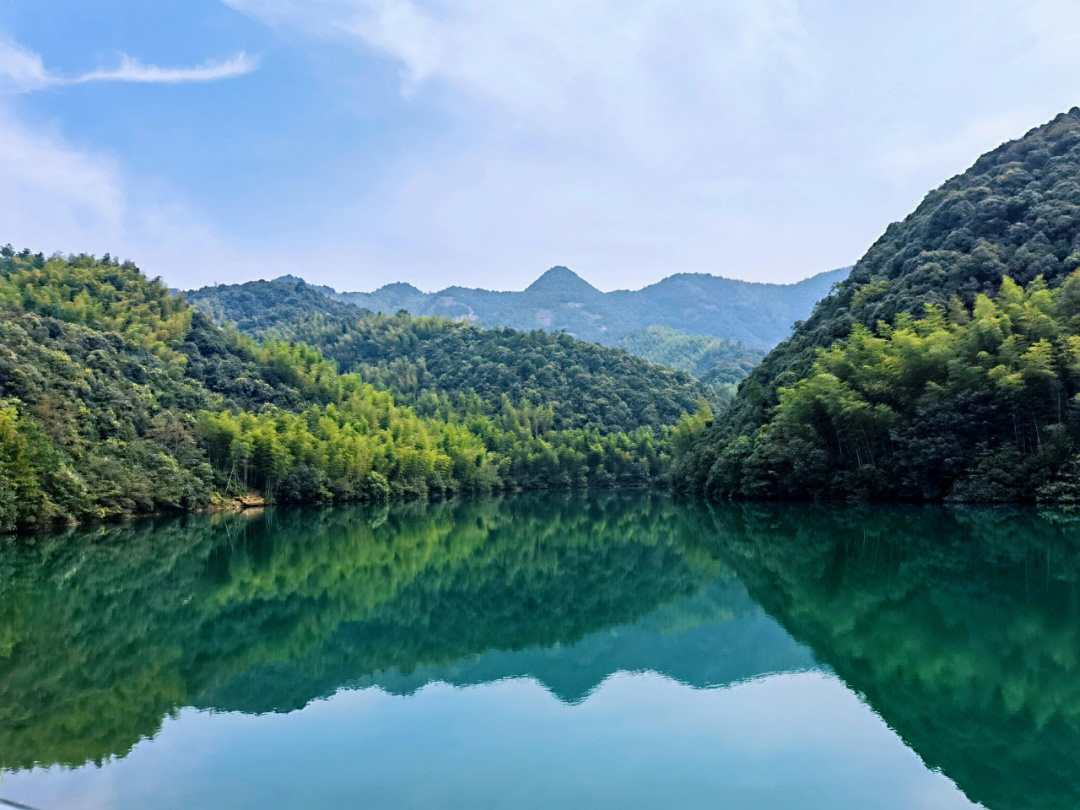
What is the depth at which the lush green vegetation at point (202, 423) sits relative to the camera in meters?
37.6

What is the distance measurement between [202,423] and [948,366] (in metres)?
43.8

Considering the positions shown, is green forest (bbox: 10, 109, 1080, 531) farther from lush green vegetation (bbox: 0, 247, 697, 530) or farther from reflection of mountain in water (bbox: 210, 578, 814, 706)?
reflection of mountain in water (bbox: 210, 578, 814, 706)

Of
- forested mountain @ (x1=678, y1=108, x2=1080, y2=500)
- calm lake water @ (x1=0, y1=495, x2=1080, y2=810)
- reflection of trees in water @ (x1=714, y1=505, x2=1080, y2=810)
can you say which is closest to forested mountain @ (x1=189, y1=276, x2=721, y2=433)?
forested mountain @ (x1=678, y1=108, x2=1080, y2=500)

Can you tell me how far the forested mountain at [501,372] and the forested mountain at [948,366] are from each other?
37.7 m

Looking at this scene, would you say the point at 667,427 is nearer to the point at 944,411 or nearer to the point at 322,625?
the point at 944,411

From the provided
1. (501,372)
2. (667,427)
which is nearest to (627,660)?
(667,427)

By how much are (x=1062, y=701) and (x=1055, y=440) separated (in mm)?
27188

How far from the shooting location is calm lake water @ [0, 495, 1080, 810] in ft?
25.0

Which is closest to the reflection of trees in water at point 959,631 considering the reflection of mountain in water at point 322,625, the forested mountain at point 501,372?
the reflection of mountain in water at point 322,625

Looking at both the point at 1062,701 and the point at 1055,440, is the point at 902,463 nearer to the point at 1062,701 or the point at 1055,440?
the point at 1055,440

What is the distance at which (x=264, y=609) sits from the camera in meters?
17.4

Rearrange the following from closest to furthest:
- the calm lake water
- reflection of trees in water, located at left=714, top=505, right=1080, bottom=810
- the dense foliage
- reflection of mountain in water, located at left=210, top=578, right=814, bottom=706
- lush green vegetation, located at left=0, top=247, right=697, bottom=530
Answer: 1. the calm lake water
2. reflection of trees in water, located at left=714, top=505, right=1080, bottom=810
3. reflection of mountain in water, located at left=210, top=578, right=814, bottom=706
4. the dense foliage
5. lush green vegetation, located at left=0, top=247, right=697, bottom=530

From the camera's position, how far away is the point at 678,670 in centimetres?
1205

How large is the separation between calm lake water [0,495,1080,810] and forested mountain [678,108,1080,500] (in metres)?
11.2
